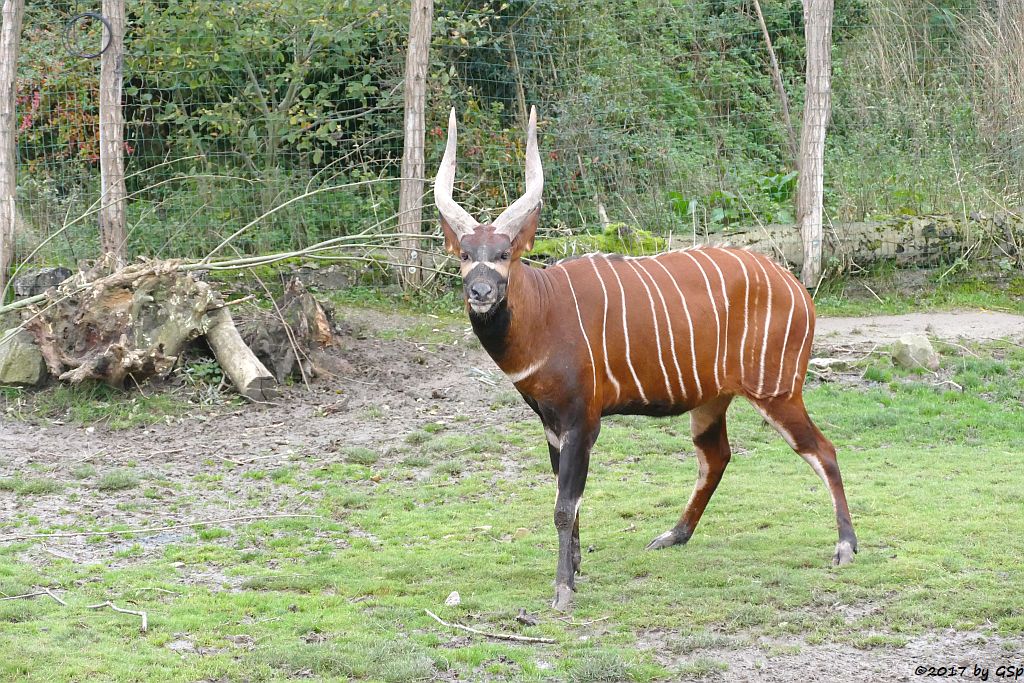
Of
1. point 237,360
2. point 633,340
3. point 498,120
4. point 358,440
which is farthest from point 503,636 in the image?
point 498,120

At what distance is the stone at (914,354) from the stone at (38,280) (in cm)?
633

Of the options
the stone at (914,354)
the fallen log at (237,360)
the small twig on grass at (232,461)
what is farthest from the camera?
the stone at (914,354)

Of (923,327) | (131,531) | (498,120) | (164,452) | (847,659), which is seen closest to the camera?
(847,659)

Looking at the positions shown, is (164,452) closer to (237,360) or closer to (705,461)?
(237,360)

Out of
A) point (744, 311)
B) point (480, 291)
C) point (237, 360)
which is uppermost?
point (480, 291)

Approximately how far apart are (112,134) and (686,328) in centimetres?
593

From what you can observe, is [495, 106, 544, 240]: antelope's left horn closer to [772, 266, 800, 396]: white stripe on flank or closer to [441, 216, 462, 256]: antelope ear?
[441, 216, 462, 256]: antelope ear

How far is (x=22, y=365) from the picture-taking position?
27.0 ft

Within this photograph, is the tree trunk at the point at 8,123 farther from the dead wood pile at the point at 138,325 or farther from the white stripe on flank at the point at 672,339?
the white stripe on flank at the point at 672,339

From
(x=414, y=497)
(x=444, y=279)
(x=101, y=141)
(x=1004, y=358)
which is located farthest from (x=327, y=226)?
(x=1004, y=358)

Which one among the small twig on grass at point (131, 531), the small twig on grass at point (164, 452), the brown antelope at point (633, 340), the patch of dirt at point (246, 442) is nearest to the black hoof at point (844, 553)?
the brown antelope at point (633, 340)

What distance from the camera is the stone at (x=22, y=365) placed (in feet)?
26.9

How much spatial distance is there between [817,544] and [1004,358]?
14.2ft

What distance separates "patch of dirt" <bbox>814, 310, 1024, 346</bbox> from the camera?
9.61m
